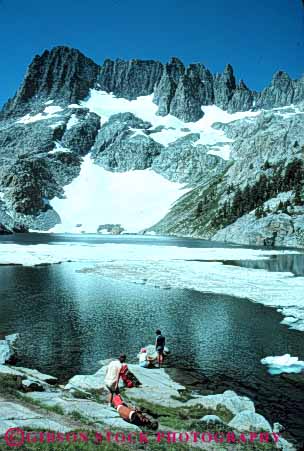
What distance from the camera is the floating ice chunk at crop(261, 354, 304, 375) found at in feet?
78.6

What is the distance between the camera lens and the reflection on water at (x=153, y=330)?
2338 centimetres

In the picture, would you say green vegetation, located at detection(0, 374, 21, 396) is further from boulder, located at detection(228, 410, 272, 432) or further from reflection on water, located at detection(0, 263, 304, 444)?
boulder, located at detection(228, 410, 272, 432)

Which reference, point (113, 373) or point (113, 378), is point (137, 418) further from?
point (113, 373)

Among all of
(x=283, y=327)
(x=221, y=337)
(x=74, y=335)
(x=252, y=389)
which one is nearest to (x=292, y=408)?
(x=252, y=389)

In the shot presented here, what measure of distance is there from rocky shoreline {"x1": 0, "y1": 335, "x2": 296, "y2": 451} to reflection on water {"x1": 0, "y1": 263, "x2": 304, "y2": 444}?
7.95 ft

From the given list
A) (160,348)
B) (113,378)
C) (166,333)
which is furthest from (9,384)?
(166,333)

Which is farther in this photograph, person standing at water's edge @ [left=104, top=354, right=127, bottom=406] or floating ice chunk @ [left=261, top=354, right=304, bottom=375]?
floating ice chunk @ [left=261, top=354, right=304, bottom=375]

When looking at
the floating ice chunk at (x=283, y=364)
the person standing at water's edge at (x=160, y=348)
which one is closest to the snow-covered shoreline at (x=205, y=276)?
the floating ice chunk at (x=283, y=364)

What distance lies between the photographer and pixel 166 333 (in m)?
31.8

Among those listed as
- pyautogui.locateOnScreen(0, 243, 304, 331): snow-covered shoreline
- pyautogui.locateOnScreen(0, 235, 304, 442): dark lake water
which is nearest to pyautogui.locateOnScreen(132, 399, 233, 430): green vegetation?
pyautogui.locateOnScreen(0, 235, 304, 442): dark lake water

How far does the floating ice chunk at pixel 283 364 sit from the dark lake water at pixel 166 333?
0.62m

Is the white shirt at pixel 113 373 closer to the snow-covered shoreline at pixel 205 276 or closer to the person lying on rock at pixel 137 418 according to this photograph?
the person lying on rock at pixel 137 418

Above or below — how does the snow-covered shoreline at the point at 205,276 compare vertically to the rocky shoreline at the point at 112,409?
above

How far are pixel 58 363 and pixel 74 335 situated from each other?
594 cm
